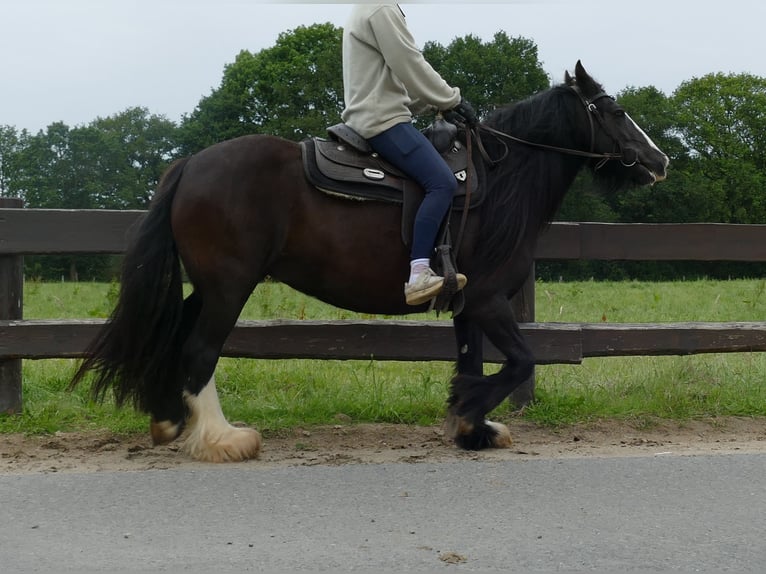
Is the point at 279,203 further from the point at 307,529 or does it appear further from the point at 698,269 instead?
the point at 698,269

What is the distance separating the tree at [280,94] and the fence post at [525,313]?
35.6m

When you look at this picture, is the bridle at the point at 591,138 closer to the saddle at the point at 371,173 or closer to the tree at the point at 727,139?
the saddle at the point at 371,173

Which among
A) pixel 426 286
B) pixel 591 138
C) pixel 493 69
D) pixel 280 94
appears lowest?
pixel 426 286

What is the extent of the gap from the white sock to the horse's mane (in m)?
0.44

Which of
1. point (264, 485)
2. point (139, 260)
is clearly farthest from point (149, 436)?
point (264, 485)

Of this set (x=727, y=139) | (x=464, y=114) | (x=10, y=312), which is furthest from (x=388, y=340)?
(x=727, y=139)

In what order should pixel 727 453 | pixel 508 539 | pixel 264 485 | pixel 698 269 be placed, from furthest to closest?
pixel 698 269, pixel 727 453, pixel 264 485, pixel 508 539

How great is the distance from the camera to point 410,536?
11.5 ft

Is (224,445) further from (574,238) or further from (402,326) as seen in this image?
(574,238)

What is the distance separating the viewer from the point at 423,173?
5.07 metres

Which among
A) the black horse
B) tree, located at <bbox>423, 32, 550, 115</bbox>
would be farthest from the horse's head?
tree, located at <bbox>423, 32, 550, 115</bbox>

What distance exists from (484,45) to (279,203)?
38.3 meters

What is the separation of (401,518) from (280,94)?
43549mm

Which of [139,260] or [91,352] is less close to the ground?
[139,260]
